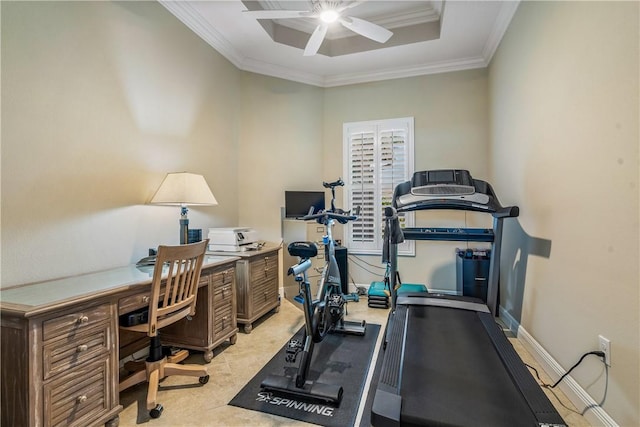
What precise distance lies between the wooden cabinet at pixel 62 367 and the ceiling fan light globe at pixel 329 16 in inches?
105

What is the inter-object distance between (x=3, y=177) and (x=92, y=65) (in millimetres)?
1005

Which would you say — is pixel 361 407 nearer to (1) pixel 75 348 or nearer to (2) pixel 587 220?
(1) pixel 75 348

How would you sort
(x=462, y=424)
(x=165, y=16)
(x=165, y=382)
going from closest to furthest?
1. (x=462, y=424)
2. (x=165, y=382)
3. (x=165, y=16)

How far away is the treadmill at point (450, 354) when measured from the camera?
135 centimetres

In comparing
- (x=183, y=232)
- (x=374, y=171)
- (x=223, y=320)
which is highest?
(x=374, y=171)

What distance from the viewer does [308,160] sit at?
4.34 m

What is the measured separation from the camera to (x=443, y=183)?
2738 millimetres

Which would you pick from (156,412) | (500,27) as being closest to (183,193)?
(156,412)

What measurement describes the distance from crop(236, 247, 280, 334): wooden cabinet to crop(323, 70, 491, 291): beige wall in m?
1.51

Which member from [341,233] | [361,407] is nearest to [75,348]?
[361,407]

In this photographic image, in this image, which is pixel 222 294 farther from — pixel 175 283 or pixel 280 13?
pixel 280 13

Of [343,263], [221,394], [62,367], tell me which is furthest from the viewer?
[343,263]

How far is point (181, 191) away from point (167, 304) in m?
0.96

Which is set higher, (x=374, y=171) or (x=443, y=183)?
(x=374, y=171)
